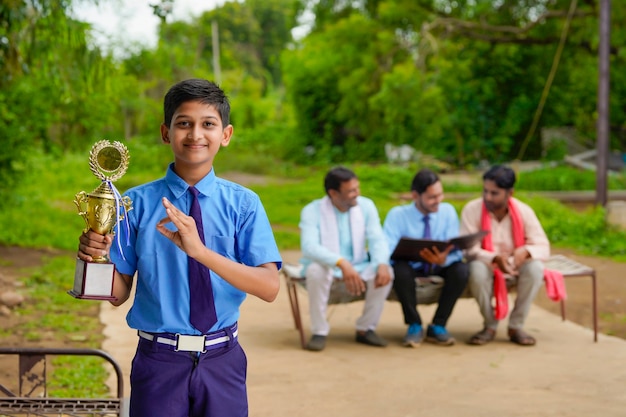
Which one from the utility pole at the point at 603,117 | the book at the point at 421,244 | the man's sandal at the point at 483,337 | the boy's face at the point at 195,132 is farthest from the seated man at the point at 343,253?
the utility pole at the point at 603,117

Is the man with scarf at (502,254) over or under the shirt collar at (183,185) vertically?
under

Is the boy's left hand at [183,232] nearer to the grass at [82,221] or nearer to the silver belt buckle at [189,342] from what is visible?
the silver belt buckle at [189,342]

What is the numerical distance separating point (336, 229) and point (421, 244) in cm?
61

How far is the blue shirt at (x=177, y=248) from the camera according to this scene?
9.35 feet

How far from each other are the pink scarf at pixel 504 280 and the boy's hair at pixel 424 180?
19.6 inches

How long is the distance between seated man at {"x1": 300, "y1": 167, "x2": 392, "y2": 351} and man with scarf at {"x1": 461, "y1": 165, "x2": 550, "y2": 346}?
71 cm

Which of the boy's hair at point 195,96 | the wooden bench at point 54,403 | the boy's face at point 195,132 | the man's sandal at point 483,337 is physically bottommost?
the man's sandal at point 483,337

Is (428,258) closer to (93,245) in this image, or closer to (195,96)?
(195,96)

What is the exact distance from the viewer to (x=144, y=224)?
2.89 meters

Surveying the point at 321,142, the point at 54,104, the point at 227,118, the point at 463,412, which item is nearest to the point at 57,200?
the point at 54,104

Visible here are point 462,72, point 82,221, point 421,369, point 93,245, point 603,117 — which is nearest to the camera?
point 93,245

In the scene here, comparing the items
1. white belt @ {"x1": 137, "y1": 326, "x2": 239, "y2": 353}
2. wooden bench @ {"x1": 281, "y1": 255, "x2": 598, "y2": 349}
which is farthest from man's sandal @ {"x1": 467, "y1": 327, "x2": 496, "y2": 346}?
white belt @ {"x1": 137, "y1": 326, "x2": 239, "y2": 353}

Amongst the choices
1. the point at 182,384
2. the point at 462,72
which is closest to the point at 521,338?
the point at 182,384

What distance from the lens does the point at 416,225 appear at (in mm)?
7281
